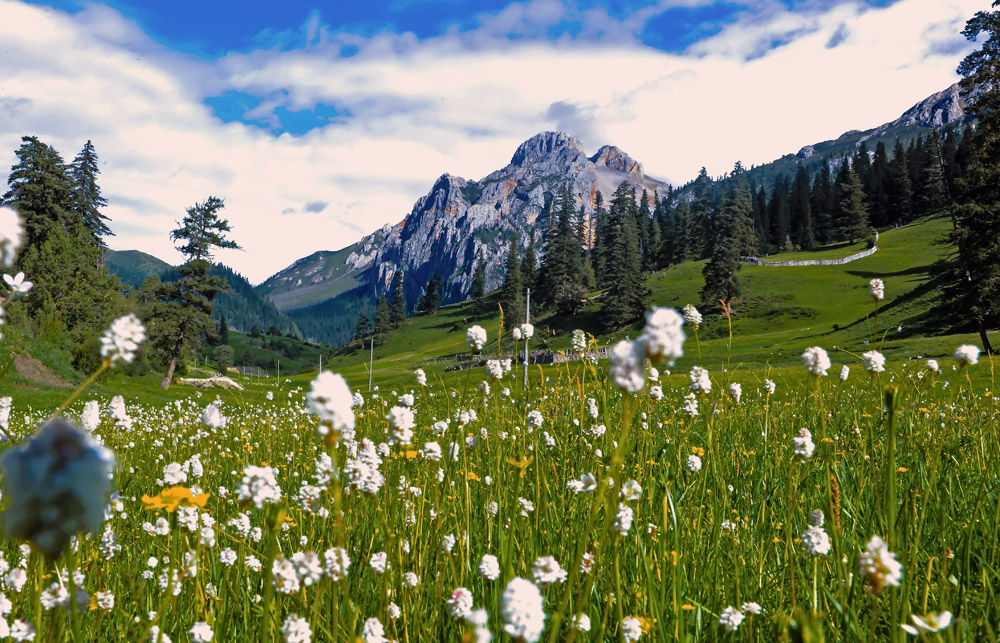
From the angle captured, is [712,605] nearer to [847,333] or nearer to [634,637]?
[634,637]

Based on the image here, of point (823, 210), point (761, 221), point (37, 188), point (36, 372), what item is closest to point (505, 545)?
point (36, 372)

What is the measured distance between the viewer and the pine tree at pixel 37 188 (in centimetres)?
4253

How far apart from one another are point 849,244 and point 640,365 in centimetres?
9563

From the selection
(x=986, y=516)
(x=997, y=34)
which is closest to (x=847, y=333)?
(x=997, y=34)

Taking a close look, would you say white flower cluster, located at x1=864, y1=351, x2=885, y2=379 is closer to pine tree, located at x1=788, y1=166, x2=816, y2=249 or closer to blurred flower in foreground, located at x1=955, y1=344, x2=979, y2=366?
blurred flower in foreground, located at x1=955, y1=344, x2=979, y2=366

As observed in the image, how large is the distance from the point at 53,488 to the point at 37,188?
5708 cm

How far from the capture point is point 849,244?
81.4 m

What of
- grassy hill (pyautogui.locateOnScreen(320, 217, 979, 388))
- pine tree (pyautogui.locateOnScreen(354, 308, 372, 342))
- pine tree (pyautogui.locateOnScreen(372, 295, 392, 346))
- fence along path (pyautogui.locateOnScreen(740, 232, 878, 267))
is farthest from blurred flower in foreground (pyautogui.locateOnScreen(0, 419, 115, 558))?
pine tree (pyautogui.locateOnScreen(354, 308, 372, 342))

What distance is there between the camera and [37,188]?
4388 cm

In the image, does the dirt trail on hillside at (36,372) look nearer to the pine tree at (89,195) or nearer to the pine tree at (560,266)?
the pine tree at (89,195)

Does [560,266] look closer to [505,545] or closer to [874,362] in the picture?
[874,362]

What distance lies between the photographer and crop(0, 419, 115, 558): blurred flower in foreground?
52cm

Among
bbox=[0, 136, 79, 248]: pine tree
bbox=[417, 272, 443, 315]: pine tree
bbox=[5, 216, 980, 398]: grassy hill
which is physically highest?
bbox=[0, 136, 79, 248]: pine tree

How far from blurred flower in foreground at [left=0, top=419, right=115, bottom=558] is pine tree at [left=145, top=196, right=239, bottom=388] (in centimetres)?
4451
